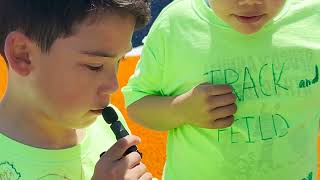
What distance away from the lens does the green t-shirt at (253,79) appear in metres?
1.78

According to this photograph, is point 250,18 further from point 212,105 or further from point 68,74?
point 68,74

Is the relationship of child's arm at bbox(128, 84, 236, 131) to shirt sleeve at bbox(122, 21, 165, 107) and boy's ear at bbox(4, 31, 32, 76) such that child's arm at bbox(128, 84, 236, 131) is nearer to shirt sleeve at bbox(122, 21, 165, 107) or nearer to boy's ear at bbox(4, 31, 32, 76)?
shirt sleeve at bbox(122, 21, 165, 107)

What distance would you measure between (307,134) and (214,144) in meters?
0.25

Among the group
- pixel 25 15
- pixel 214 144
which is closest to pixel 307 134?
pixel 214 144

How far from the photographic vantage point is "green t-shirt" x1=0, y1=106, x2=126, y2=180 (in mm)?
1358

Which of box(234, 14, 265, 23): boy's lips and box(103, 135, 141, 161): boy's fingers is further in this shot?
box(234, 14, 265, 23): boy's lips

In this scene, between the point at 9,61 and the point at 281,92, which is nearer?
the point at 9,61

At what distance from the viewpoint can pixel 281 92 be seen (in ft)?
5.84

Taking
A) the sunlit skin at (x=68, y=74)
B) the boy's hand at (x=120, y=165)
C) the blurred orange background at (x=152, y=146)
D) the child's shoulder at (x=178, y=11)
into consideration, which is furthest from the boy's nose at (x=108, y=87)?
the blurred orange background at (x=152, y=146)

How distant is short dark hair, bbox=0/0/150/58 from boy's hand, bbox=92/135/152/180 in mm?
247

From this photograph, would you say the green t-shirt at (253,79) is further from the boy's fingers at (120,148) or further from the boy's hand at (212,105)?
the boy's fingers at (120,148)

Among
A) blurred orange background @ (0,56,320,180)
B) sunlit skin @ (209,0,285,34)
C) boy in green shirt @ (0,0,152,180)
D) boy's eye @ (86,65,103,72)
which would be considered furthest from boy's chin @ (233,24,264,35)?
blurred orange background @ (0,56,320,180)

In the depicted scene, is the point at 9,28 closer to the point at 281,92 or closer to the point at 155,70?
the point at 155,70

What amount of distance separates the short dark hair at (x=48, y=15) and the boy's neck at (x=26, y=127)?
137mm
